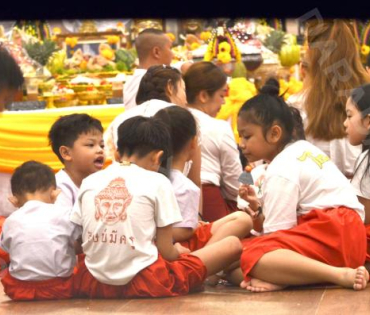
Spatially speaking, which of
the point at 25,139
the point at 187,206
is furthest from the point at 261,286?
the point at 25,139

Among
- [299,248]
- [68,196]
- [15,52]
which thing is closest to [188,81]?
[68,196]

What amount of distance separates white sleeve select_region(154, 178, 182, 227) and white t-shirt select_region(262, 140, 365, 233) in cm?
33

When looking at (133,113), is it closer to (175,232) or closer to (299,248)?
(175,232)

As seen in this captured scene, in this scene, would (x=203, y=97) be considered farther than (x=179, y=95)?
Yes

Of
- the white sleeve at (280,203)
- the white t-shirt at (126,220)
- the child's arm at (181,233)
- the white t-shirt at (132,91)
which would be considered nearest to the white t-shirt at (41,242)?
the white t-shirt at (126,220)

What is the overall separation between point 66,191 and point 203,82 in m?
0.97

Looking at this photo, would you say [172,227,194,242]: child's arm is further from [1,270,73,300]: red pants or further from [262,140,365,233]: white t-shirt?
[1,270,73,300]: red pants

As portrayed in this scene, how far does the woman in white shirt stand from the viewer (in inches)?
141

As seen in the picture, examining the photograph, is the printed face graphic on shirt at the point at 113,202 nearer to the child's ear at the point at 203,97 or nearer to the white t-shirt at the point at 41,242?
the white t-shirt at the point at 41,242

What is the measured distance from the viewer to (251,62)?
19.2ft

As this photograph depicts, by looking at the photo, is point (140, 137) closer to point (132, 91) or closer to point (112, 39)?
point (132, 91)

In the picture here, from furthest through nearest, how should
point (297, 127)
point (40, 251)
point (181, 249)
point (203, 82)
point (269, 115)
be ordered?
1. point (203, 82)
2. point (297, 127)
3. point (269, 115)
4. point (181, 249)
5. point (40, 251)

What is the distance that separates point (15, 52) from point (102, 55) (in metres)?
1.12

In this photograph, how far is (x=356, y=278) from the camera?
258cm
